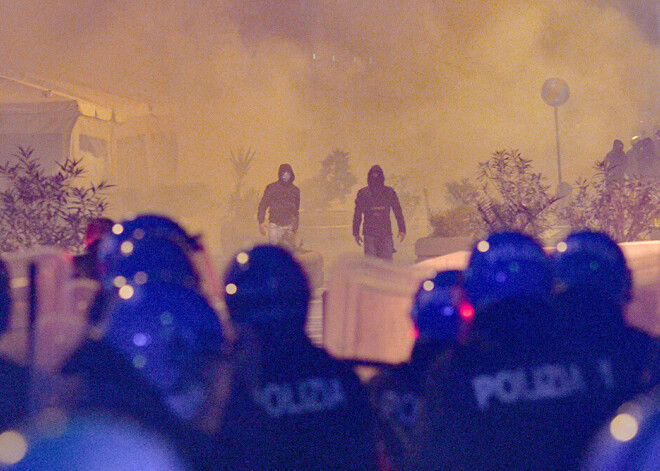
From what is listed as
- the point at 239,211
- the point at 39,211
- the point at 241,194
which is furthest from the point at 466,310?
the point at 241,194

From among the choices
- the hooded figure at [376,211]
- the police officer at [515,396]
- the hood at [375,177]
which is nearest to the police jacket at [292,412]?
the police officer at [515,396]

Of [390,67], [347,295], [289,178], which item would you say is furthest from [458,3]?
[347,295]

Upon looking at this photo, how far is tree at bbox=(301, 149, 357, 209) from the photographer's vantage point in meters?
23.3

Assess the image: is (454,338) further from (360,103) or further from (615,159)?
(360,103)

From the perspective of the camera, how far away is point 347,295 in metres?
3.39

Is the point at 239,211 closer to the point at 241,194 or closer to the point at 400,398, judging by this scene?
the point at 241,194

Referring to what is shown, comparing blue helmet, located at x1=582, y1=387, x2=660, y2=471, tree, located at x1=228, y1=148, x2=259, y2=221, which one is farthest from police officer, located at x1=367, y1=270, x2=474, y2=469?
tree, located at x1=228, y1=148, x2=259, y2=221

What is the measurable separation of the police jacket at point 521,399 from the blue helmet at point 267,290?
0.44 metres

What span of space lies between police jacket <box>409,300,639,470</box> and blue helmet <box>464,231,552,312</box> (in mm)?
98

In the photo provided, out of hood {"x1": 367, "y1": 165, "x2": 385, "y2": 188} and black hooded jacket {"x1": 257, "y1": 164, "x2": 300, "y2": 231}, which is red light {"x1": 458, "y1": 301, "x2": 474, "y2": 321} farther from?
black hooded jacket {"x1": 257, "y1": 164, "x2": 300, "y2": 231}

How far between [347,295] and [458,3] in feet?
89.2

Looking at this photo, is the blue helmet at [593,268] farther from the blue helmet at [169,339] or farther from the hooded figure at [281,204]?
the hooded figure at [281,204]

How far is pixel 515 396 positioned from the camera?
1.98 metres

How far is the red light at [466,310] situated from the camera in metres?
2.21
